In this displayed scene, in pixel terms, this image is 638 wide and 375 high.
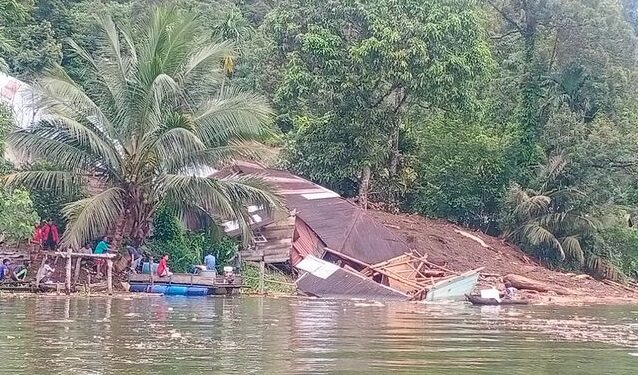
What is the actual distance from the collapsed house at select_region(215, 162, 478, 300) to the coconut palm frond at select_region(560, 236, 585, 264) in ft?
22.2

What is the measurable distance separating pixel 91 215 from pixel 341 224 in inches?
320

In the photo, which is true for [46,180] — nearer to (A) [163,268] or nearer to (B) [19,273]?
(B) [19,273]

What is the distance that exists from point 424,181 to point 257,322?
20.9m

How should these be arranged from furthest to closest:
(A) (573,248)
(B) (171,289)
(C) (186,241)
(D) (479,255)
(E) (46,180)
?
(A) (573,248)
(D) (479,255)
(C) (186,241)
(E) (46,180)
(B) (171,289)

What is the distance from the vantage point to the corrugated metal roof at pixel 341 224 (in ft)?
90.9

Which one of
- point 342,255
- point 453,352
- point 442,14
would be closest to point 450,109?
point 442,14

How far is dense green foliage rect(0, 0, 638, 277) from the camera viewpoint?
3169 centimetres

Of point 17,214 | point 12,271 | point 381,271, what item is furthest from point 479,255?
point 17,214

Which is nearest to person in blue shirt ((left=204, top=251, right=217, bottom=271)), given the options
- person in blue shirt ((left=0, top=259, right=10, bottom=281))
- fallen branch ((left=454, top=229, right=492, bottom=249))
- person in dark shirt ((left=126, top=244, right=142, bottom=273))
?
person in dark shirt ((left=126, top=244, right=142, bottom=273))

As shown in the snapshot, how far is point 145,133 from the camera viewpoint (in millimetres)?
24516

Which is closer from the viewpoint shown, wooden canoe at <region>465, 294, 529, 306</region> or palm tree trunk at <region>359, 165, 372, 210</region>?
wooden canoe at <region>465, 294, 529, 306</region>

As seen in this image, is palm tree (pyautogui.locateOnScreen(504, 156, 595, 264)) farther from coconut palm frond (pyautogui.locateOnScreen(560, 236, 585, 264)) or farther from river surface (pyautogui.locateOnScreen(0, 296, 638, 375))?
river surface (pyautogui.locateOnScreen(0, 296, 638, 375))

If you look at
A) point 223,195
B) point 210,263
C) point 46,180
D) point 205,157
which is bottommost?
point 210,263

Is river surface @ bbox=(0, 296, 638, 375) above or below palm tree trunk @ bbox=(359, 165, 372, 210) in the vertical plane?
below
